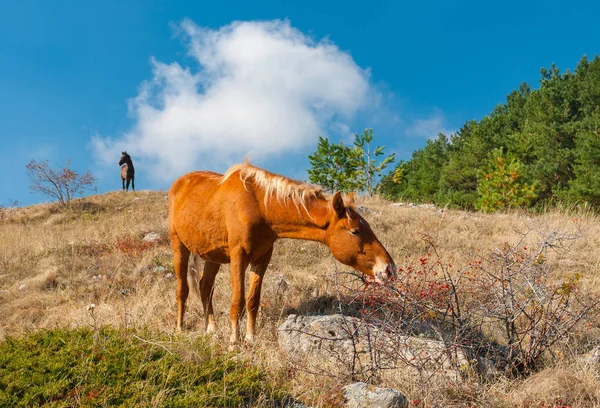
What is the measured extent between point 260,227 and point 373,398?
2.05 meters

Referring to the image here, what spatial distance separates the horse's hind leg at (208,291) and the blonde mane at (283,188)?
1458 mm

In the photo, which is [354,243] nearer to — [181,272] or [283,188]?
[283,188]

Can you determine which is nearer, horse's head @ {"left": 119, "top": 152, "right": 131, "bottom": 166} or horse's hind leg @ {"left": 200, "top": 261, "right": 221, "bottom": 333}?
horse's hind leg @ {"left": 200, "top": 261, "right": 221, "bottom": 333}

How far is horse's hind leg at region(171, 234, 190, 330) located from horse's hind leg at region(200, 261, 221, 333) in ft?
0.77

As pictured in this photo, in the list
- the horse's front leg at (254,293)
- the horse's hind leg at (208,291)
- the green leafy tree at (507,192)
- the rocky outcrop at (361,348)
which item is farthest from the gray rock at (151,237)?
the green leafy tree at (507,192)

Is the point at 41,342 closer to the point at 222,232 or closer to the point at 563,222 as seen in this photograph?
the point at 222,232

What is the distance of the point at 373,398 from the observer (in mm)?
3293

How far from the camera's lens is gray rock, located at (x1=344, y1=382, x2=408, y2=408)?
3248 mm

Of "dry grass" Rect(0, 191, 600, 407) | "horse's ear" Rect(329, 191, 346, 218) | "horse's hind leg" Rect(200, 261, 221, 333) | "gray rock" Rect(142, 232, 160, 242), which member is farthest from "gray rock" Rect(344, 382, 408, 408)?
"gray rock" Rect(142, 232, 160, 242)

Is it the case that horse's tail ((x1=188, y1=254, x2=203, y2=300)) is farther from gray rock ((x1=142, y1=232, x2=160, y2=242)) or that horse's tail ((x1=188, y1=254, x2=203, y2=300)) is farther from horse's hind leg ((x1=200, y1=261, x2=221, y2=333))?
gray rock ((x1=142, y1=232, x2=160, y2=242))

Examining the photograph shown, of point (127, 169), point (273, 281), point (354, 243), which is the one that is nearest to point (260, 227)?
point (354, 243)

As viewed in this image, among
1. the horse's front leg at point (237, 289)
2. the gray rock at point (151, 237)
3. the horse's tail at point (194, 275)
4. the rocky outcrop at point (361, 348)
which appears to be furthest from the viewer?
the gray rock at point (151, 237)

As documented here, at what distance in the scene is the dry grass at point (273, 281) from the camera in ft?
12.0

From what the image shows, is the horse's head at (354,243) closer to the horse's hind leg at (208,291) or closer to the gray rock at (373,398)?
the gray rock at (373,398)
